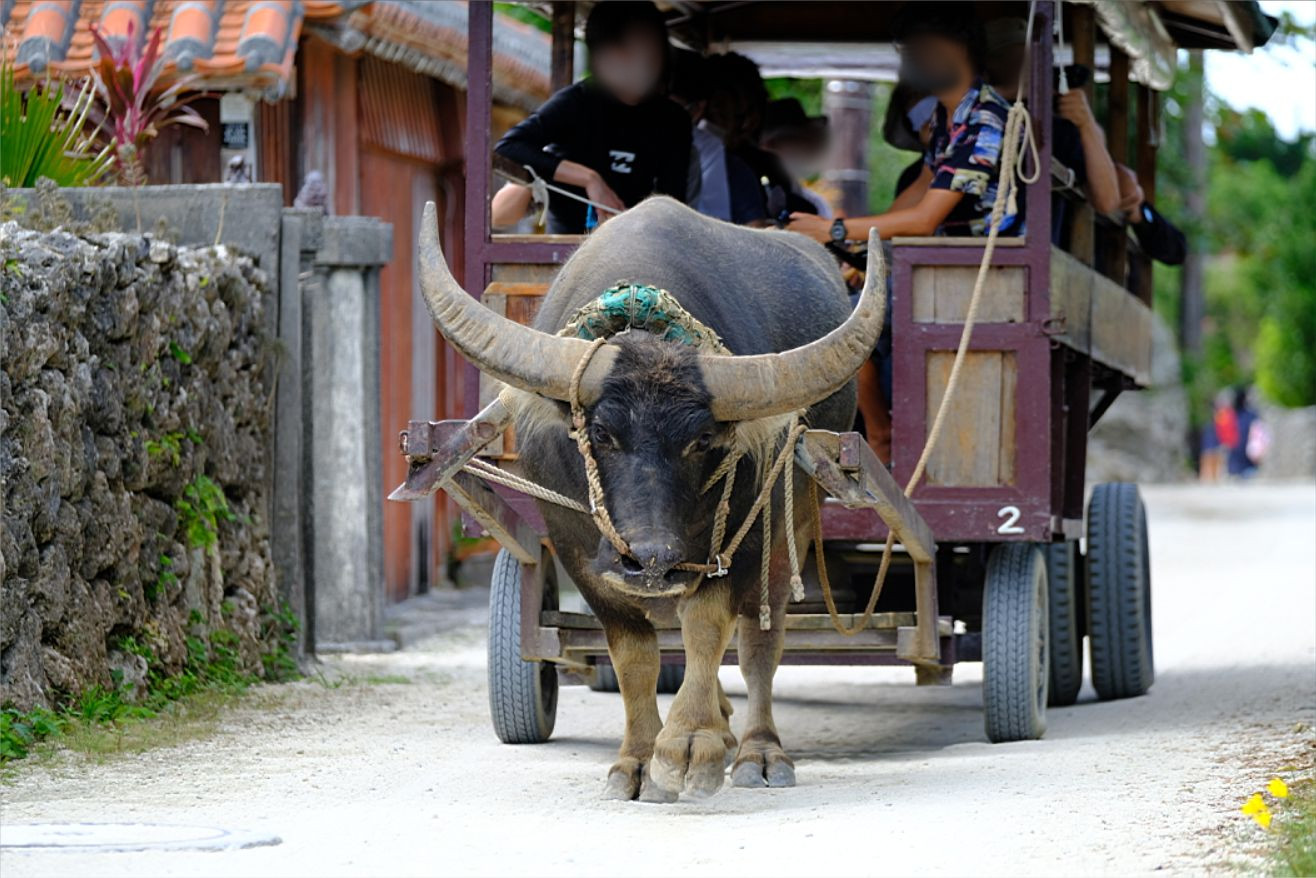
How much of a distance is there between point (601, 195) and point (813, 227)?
0.83m

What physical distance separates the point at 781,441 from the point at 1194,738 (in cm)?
218

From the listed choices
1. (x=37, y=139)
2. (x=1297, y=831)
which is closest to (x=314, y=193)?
(x=37, y=139)

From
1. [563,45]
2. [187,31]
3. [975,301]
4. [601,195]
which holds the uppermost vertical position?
[187,31]

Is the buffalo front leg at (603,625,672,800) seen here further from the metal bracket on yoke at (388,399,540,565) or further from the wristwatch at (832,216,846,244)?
the wristwatch at (832,216,846,244)

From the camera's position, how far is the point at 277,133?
11578mm

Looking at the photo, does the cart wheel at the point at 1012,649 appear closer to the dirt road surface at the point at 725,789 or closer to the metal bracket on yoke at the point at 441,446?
the dirt road surface at the point at 725,789

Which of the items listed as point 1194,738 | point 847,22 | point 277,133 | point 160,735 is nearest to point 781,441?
point 1194,738

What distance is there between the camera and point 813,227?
777 cm

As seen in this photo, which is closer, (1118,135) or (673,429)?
(673,429)

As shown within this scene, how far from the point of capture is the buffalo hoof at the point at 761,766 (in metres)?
6.17

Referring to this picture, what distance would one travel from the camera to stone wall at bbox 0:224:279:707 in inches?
269

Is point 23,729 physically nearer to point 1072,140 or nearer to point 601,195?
point 601,195

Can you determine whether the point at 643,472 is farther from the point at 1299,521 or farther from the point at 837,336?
the point at 1299,521

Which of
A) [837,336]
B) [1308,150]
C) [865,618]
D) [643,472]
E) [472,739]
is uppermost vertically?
[1308,150]
